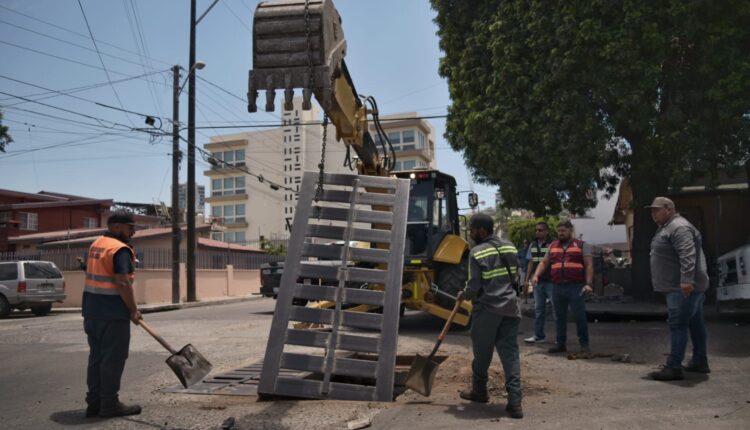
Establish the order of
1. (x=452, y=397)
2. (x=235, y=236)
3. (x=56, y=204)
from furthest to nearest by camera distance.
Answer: (x=235, y=236) < (x=56, y=204) < (x=452, y=397)

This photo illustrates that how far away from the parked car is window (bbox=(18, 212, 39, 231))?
2229 centimetres

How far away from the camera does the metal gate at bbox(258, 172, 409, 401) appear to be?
5.62 meters

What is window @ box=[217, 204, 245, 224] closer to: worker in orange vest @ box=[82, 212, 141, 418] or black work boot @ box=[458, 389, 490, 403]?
worker in orange vest @ box=[82, 212, 141, 418]

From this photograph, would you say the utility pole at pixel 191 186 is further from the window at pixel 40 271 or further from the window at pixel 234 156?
the window at pixel 234 156

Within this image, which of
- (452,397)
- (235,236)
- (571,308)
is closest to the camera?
(452,397)

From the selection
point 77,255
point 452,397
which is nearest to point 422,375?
point 452,397

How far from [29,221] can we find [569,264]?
39.0m

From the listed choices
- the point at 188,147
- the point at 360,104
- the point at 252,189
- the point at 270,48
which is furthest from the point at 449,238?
the point at 252,189

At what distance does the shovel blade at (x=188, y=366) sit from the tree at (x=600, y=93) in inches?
351

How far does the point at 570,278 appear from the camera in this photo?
7.84m

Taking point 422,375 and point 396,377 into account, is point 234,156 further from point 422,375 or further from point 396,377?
point 422,375

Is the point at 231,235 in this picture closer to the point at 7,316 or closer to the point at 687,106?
the point at 7,316

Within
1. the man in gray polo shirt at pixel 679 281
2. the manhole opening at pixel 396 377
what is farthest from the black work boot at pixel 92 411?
the man in gray polo shirt at pixel 679 281

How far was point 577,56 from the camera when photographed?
1177 centimetres
